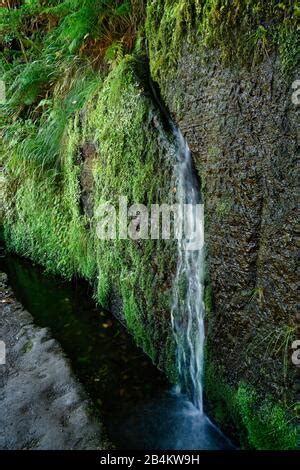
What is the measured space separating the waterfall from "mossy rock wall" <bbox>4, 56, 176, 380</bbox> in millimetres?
117

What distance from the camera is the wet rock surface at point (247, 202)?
192 cm

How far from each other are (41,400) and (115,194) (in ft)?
7.10

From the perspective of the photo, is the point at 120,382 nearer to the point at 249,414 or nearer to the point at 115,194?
the point at 249,414

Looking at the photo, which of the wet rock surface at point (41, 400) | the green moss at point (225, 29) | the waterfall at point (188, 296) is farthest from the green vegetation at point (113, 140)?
the wet rock surface at point (41, 400)

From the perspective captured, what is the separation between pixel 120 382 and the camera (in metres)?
3.25

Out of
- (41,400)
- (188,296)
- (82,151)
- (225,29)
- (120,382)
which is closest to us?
(225,29)

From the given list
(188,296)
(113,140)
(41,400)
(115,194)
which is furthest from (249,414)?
(113,140)

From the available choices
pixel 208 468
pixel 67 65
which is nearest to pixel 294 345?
pixel 208 468

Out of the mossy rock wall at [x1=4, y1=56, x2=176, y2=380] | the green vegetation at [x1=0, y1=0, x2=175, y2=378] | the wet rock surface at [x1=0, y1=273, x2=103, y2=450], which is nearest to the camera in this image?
the wet rock surface at [x1=0, y1=273, x2=103, y2=450]

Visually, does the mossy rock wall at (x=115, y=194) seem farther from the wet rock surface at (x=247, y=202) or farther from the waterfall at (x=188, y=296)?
the wet rock surface at (x=247, y=202)

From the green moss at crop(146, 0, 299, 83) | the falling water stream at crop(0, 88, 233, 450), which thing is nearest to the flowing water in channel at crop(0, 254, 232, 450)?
the falling water stream at crop(0, 88, 233, 450)

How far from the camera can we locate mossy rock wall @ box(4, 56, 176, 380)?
320 centimetres

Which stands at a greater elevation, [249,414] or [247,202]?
[247,202]

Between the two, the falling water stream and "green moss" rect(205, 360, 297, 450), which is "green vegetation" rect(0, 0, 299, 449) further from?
the falling water stream
